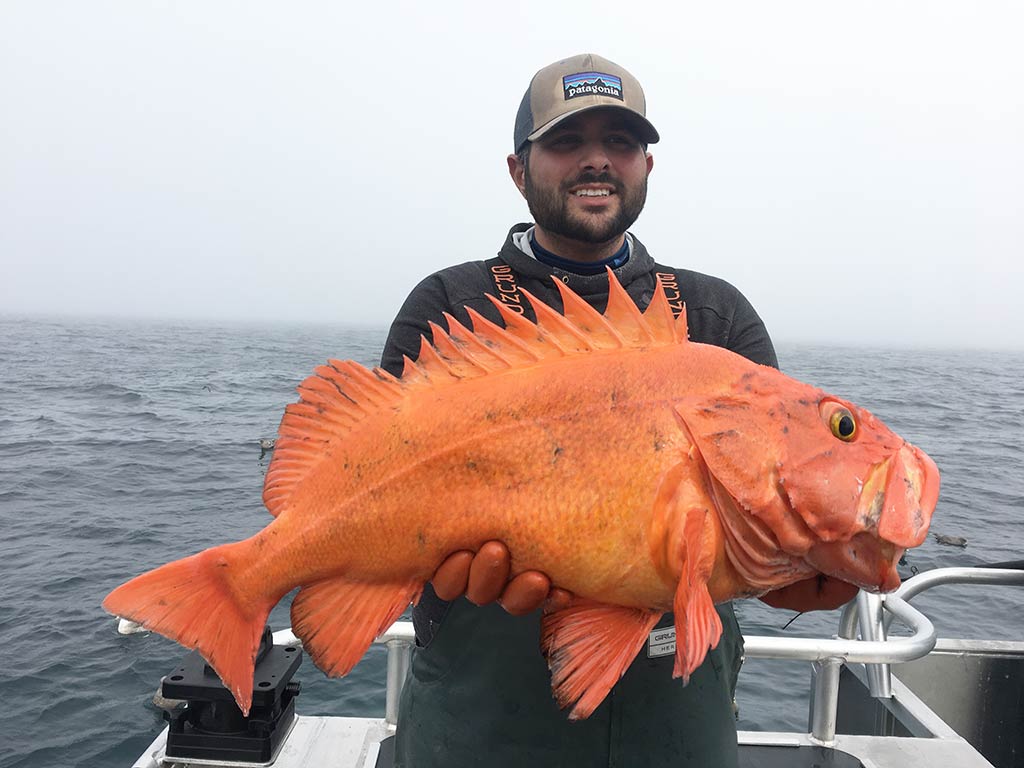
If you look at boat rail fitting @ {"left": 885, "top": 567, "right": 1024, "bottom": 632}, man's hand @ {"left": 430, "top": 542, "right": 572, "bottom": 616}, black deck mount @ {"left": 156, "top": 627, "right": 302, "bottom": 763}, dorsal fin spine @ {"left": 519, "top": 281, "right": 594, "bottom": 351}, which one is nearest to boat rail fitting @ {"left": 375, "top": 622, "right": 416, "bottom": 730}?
black deck mount @ {"left": 156, "top": 627, "right": 302, "bottom": 763}

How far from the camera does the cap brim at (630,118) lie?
99.6 inches

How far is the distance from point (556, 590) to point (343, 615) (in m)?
0.61

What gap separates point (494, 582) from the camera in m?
1.85

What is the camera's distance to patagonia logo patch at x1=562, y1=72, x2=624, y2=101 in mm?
2578

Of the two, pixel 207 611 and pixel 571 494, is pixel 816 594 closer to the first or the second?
Answer: pixel 571 494

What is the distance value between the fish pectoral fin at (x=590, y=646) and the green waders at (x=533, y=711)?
1.72 feet

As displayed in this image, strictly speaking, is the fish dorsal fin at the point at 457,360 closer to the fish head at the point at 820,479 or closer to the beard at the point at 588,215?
the fish head at the point at 820,479

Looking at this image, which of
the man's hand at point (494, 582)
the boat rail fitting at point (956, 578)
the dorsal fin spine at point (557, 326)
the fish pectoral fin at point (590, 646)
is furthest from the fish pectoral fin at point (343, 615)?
the boat rail fitting at point (956, 578)

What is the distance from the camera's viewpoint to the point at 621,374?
187 centimetres

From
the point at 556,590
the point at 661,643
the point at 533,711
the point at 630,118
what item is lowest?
the point at 533,711

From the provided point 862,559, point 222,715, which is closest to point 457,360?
point 862,559

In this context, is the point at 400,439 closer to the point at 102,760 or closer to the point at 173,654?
the point at 102,760

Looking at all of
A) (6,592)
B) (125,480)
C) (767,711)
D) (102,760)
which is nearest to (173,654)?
(102,760)

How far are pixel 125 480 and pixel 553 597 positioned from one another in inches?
686
